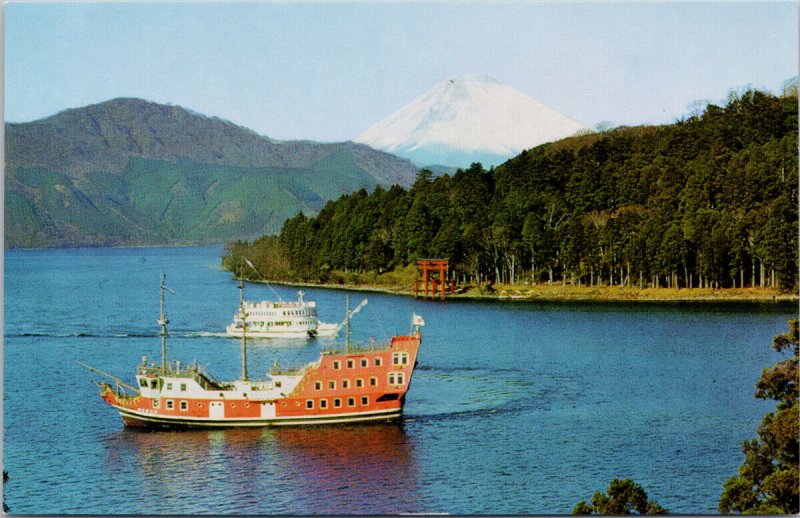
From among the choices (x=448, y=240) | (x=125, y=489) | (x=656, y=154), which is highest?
(x=656, y=154)

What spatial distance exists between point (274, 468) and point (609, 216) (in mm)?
41465

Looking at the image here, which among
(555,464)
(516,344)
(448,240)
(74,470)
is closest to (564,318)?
(516,344)

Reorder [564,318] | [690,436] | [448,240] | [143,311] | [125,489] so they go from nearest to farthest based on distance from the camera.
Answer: [125,489] → [690,436] → [564,318] → [143,311] → [448,240]

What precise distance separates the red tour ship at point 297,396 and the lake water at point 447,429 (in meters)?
0.48

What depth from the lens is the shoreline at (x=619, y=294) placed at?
4910 cm

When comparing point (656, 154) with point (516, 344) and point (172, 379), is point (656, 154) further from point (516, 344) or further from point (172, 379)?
point (172, 379)

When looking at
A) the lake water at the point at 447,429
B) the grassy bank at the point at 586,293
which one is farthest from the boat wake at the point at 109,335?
the grassy bank at the point at 586,293

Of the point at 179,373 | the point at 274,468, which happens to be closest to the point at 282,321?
the point at 179,373

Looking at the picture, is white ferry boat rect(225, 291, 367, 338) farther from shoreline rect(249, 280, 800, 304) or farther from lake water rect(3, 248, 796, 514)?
shoreline rect(249, 280, 800, 304)

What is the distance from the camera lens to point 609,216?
6094 cm

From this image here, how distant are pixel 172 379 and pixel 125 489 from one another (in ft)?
16.7

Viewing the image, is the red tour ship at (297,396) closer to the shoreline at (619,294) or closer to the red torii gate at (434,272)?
the shoreline at (619,294)

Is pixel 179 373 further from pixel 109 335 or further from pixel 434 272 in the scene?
pixel 434 272

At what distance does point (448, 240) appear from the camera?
5909cm
